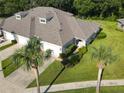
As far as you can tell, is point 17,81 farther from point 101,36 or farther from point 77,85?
point 101,36

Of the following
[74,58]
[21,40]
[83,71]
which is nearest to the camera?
[83,71]

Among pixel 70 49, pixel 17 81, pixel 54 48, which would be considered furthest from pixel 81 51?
pixel 17 81

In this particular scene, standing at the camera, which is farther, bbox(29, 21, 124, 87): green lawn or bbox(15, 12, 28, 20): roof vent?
bbox(15, 12, 28, 20): roof vent

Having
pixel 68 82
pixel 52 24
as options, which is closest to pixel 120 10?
pixel 52 24

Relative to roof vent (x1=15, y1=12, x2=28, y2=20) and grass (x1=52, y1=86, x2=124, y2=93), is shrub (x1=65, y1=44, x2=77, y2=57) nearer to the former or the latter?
grass (x1=52, y1=86, x2=124, y2=93)

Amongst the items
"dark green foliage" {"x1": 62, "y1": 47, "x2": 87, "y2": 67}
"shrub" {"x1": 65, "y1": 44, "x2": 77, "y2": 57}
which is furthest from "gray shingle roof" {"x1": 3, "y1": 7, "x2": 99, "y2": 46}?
"dark green foliage" {"x1": 62, "y1": 47, "x2": 87, "y2": 67}

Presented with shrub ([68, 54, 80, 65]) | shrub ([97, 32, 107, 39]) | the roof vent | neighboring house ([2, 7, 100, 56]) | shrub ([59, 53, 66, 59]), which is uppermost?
the roof vent

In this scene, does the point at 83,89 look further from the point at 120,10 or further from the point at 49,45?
the point at 120,10

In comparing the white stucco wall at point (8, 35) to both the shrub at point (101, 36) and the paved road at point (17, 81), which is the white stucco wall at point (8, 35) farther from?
the shrub at point (101, 36)
